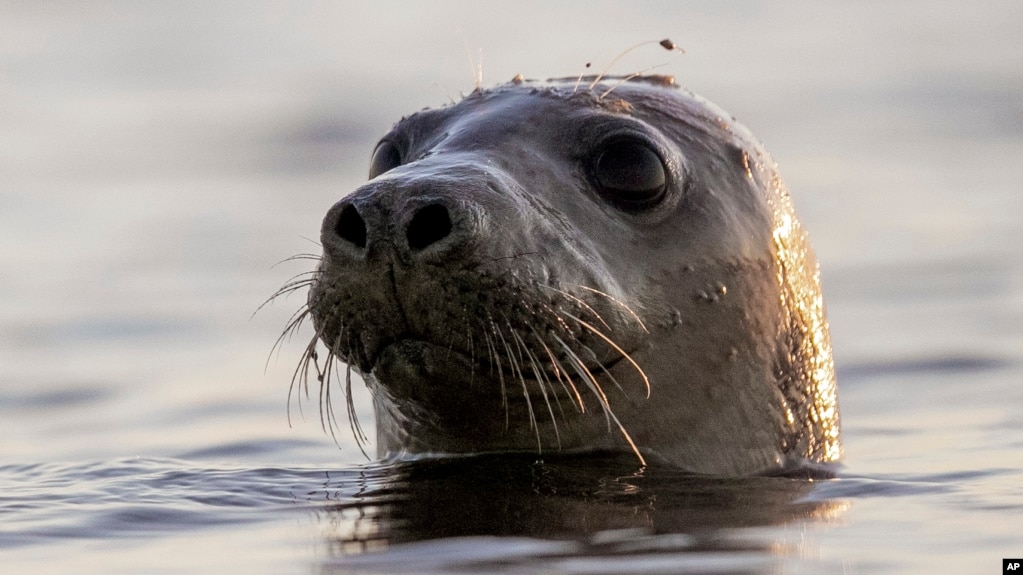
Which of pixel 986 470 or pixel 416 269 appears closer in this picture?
pixel 416 269

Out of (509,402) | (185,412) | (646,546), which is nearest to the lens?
(646,546)

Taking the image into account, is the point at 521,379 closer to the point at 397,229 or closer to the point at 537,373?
the point at 537,373

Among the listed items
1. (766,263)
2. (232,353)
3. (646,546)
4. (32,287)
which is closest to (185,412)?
(232,353)

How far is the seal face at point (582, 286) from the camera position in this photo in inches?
224

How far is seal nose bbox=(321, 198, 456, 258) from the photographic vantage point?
5586 millimetres

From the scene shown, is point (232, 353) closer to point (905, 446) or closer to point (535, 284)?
point (905, 446)

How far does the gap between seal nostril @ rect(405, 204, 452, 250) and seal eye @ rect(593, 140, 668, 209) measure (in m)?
0.96

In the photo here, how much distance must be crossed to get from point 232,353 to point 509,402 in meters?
5.44

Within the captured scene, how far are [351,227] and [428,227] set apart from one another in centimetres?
23

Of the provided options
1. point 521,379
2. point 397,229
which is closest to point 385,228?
point 397,229

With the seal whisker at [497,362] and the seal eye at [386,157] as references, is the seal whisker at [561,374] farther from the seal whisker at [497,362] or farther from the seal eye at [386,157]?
the seal eye at [386,157]

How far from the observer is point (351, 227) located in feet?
18.7

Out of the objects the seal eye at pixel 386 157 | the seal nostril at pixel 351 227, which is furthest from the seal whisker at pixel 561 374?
the seal eye at pixel 386 157

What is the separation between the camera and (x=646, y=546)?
16.8 feet
